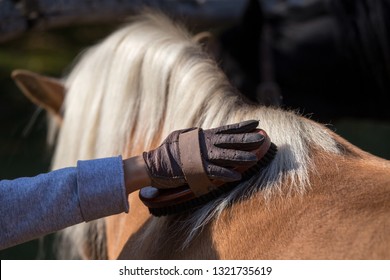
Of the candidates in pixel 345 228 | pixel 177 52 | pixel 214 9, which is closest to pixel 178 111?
pixel 177 52

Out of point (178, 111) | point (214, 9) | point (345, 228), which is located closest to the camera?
point (345, 228)

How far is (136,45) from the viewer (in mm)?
1315

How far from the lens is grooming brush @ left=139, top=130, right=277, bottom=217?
3.19ft

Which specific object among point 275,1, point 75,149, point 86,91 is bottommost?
point 275,1

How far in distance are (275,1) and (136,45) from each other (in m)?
1.39

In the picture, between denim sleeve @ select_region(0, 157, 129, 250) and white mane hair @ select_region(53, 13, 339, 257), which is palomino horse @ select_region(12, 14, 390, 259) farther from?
denim sleeve @ select_region(0, 157, 129, 250)

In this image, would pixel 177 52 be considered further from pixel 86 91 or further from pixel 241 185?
pixel 241 185

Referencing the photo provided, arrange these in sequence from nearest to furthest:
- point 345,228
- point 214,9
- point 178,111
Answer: point 345,228 → point 178,111 → point 214,9

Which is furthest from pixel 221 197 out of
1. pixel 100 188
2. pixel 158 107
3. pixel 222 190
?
pixel 158 107

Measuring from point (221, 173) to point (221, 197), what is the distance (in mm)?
68

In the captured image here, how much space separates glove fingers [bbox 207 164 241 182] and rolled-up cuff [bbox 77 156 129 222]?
13 centimetres

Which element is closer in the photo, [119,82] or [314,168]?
[314,168]

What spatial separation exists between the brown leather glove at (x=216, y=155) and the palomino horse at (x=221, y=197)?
2.2 inches

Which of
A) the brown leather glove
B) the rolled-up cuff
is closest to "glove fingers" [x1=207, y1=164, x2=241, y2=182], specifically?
the brown leather glove
